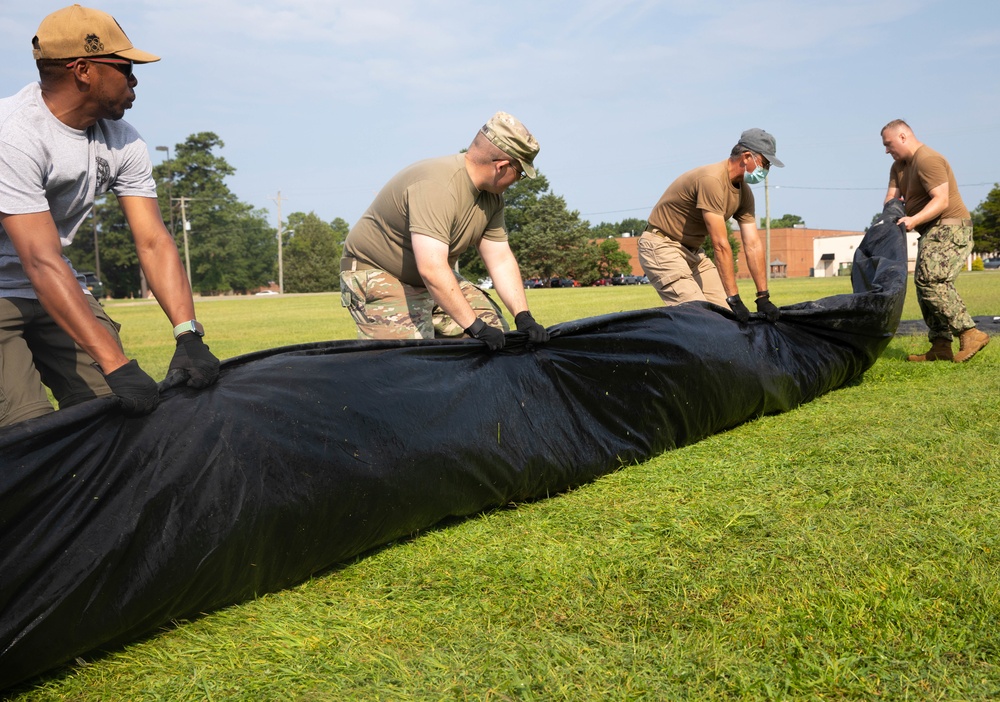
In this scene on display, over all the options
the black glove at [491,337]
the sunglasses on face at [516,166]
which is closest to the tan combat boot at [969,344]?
the sunglasses on face at [516,166]

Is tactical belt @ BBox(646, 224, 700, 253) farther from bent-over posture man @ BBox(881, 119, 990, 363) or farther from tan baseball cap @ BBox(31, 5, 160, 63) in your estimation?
tan baseball cap @ BBox(31, 5, 160, 63)

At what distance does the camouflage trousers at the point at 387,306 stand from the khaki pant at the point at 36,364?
4.77 ft

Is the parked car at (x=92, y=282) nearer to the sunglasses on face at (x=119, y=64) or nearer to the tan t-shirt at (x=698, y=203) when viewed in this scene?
the sunglasses on face at (x=119, y=64)

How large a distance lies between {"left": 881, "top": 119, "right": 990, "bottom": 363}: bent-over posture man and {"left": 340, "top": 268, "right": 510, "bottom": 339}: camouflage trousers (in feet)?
12.9

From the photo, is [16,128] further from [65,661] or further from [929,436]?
[929,436]

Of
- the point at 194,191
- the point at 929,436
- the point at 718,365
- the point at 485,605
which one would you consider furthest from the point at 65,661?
the point at 194,191

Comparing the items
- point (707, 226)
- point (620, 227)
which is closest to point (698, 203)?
point (707, 226)

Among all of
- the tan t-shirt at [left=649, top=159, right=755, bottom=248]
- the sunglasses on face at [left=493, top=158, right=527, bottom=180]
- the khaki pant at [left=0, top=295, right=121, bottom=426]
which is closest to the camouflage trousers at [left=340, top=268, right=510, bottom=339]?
the sunglasses on face at [left=493, top=158, right=527, bottom=180]

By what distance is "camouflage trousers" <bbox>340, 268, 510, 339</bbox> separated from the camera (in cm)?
439

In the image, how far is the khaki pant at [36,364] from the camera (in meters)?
2.76

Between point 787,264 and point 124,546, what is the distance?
10765cm

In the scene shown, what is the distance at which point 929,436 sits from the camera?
3.93 meters

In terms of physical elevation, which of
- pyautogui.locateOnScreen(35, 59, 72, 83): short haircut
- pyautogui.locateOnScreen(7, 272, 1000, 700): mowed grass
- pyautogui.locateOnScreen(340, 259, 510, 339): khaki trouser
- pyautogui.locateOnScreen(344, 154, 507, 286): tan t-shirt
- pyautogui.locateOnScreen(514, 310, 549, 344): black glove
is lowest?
pyautogui.locateOnScreen(7, 272, 1000, 700): mowed grass

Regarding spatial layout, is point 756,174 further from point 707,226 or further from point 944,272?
point 944,272
